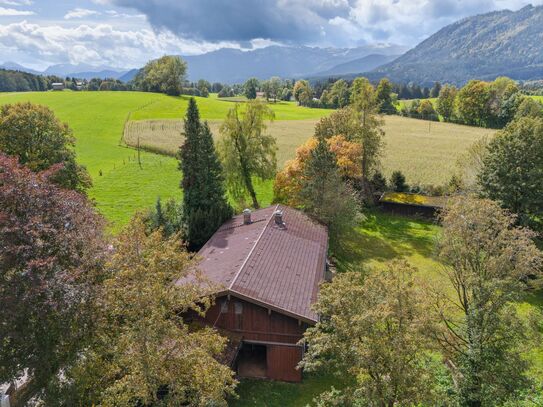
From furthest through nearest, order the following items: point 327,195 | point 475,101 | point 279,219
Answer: point 475,101 → point 327,195 → point 279,219

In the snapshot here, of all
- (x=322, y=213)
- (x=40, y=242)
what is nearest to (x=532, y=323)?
(x=40, y=242)

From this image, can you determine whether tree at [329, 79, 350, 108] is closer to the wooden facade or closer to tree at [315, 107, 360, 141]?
tree at [315, 107, 360, 141]

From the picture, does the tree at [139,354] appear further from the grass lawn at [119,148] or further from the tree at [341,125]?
the tree at [341,125]

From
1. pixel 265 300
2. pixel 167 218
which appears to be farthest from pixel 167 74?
pixel 265 300

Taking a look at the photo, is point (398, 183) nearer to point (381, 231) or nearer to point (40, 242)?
point (381, 231)

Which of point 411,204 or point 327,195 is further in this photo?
point 411,204

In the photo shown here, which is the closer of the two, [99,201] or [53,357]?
[53,357]

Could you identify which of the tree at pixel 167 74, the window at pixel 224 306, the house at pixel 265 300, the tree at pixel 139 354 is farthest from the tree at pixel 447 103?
the tree at pixel 139 354

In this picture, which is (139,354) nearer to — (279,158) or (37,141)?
(37,141)
